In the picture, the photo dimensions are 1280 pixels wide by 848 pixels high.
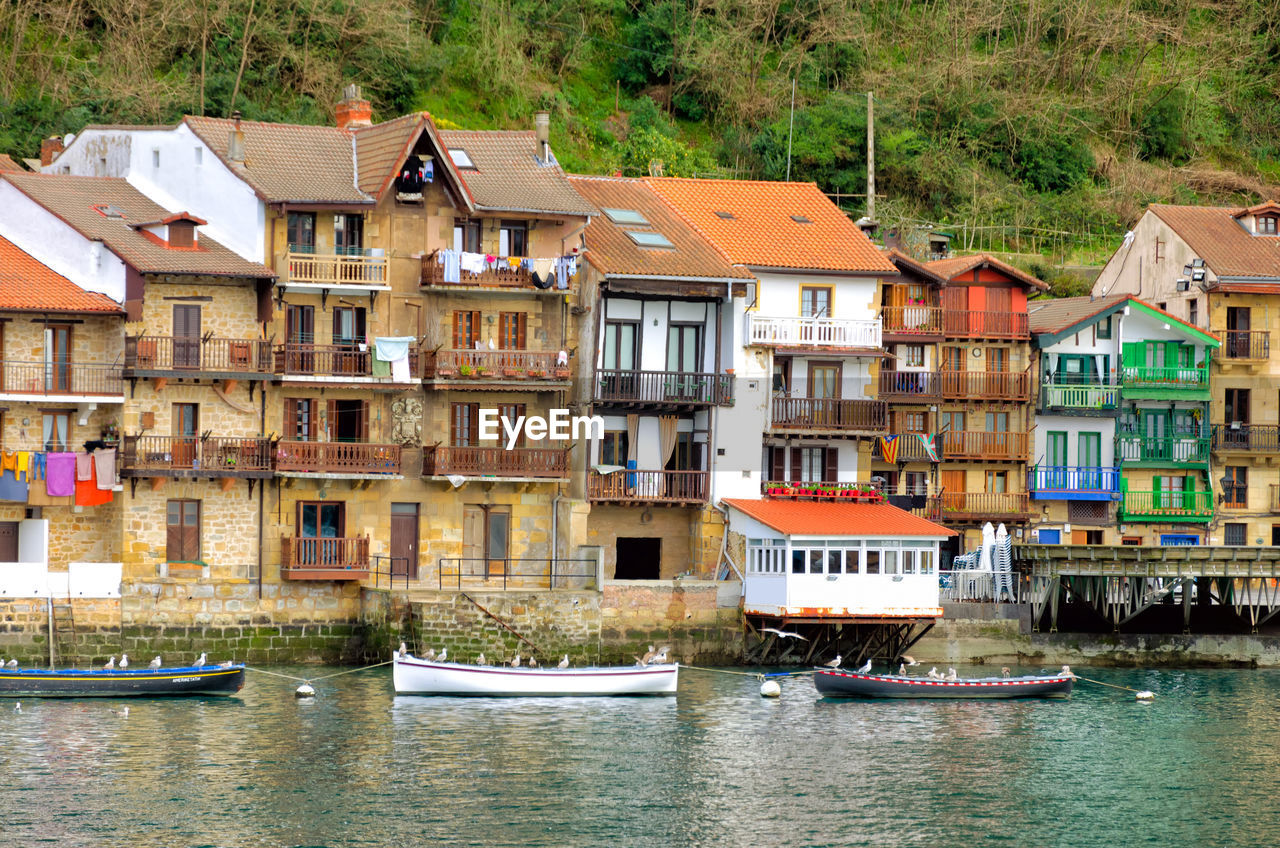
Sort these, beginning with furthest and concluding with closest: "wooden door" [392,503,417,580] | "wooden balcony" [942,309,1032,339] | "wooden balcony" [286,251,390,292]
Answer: "wooden balcony" [942,309,1032,339] → "wooden door" [392,503,417,580] → "wooden balcony" [286,251,390,292]

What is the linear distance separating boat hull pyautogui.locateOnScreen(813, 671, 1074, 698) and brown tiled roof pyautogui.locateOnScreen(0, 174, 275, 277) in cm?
2049

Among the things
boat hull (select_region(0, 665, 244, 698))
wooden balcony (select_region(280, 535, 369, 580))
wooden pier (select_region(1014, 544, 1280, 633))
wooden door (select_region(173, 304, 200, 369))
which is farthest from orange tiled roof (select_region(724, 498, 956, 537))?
boat hull (select_region(0, 665, 244, 698))

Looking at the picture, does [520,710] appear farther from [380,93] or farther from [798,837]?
[380,93]

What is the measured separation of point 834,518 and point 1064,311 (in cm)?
2131

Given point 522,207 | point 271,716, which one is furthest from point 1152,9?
point 271,716

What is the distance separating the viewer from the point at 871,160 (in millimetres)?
94500

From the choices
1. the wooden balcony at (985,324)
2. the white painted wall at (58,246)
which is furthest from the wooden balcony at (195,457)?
the wooden balcony at (985,324)

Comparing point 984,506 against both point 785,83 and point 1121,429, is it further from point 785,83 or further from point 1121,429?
point 785,83

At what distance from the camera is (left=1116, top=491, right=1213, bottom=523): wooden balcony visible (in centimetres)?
8319

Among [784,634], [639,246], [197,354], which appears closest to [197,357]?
[197,354]

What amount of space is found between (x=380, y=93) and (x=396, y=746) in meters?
44.3

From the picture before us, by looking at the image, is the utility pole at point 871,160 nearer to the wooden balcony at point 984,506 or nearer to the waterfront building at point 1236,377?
the waterfront building at point 1236,377

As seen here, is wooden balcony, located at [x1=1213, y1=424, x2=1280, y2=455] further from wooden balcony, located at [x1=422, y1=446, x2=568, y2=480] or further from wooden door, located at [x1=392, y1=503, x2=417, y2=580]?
wooden door, located at [x1=392, y1=503, x2=417, y2=580]

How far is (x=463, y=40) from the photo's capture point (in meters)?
96.6
